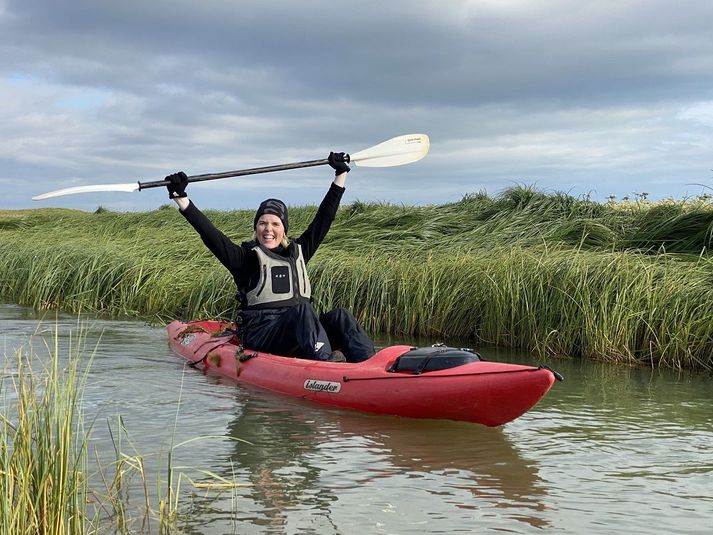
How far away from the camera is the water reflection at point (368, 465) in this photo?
10.6 feet

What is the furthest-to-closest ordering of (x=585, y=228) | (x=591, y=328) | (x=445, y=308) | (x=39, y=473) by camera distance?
(x=585, y=228), (x=445, y=308), (x=591, y=328), (x=39, y=473)

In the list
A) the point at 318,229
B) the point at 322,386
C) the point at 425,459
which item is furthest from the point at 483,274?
the point at 425,459

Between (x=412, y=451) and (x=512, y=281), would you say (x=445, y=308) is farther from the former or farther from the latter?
(x=412, y=451)

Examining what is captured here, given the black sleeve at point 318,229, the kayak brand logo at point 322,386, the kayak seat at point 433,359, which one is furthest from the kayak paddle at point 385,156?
the kayak seat at point 433,359

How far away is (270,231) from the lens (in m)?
5.79

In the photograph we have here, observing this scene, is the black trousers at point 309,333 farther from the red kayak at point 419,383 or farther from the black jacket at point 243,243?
the black jacket at point 243,243

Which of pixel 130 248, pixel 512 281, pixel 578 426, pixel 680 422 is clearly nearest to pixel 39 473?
pixel 578 426

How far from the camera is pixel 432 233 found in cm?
1148

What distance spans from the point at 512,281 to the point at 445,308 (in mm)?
802

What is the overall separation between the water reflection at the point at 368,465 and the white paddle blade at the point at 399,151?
2836mm

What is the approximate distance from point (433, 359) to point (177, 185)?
229 cm

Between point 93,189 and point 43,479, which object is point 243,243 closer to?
point 93,189

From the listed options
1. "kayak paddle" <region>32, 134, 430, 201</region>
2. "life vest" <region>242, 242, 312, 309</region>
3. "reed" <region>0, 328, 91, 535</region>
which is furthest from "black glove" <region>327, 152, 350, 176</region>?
"reed" <region>0, 328, 91, 535</region>

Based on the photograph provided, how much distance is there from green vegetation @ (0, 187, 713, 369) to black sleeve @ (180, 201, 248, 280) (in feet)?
9.14
